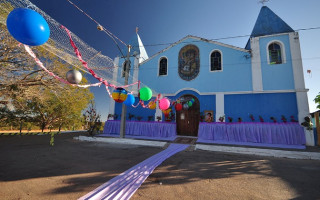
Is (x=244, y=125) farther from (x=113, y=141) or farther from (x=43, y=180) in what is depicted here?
(x=43, y=180)

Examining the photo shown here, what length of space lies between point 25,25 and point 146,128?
9232mm

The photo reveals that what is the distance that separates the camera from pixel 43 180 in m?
3.17

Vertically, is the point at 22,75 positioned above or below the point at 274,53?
below

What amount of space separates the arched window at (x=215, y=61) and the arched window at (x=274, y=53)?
350cm

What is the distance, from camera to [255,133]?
8.32 meters

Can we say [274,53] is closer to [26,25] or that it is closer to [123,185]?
[123,185]

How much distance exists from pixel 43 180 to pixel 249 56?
43.4ft

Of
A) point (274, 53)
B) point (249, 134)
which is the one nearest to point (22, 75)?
point (249, 134)

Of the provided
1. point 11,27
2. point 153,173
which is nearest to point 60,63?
point 11,27

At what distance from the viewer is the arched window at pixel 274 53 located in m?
10.3

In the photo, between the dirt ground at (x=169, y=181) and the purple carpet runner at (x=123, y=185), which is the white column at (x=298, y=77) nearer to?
the dirt ground at (x=169, y=181)

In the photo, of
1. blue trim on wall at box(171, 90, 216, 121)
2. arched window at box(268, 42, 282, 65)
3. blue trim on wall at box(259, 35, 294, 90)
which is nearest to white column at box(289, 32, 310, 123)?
blue trim on wall at box(259, 35, 294, 90)

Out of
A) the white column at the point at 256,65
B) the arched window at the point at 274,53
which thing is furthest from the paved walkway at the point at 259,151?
the arched window at the point at 274,53

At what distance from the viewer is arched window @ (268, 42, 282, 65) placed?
1027 centimetres
